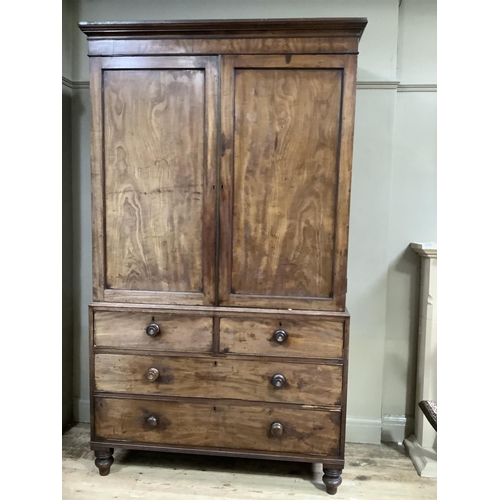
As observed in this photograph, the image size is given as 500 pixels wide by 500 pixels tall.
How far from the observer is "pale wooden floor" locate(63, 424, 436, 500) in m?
1.66

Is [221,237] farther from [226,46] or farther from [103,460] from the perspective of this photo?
[103,460]

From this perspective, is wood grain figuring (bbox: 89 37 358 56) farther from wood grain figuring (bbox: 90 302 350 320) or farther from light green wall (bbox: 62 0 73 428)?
wood grain figuring (bbox: 90 302 350 320)

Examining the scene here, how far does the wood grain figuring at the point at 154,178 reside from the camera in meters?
1.61

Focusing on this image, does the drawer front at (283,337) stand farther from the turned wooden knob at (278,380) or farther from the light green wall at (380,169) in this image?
the light green wall at (380,169)

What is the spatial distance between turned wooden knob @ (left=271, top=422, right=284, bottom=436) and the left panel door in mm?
615

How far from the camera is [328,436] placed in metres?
1.62

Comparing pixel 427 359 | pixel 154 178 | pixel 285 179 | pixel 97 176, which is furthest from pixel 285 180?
pixel 427 359

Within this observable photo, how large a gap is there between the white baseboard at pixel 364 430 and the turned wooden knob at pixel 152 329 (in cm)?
123

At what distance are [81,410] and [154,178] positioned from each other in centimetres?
153

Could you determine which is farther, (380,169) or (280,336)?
(380,169)

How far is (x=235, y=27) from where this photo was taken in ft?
5.01

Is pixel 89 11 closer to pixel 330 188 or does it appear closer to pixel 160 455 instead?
pixel 330 188

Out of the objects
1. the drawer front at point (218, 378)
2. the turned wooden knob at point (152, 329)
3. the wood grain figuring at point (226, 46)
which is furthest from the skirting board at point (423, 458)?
the wood grain figuring at point (226, 46)

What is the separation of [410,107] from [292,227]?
103cm
